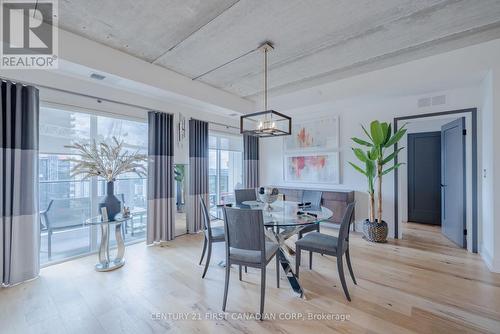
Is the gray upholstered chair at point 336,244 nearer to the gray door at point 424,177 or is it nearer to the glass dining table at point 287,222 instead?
the glass dining table at point 287,222

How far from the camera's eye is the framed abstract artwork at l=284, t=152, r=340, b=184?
4.93 metres

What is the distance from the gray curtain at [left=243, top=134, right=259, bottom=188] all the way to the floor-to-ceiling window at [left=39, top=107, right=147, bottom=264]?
2.72 metres

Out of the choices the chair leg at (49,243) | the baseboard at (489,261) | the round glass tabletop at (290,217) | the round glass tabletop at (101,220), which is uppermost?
the round glass tabletop at (290,217)

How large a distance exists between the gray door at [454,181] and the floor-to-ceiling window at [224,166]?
422cm

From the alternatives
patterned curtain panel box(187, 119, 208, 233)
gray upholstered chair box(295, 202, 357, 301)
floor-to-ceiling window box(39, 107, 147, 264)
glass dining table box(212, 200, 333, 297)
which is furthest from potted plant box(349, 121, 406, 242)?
floor-to-ceiling window box(39, 107, 147, 264)

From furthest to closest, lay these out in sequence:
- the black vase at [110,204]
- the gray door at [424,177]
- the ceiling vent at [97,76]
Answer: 1. the gray door at [424,177]
2. the ceiling vent at [97,76]
3. the black vase at [110,204]

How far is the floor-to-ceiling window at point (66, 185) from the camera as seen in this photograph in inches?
121

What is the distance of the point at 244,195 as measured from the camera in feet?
Answer: 12.8

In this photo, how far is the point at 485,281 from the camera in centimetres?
261

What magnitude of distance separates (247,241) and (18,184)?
2704 millimetres

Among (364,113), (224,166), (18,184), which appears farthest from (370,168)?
(18,184)

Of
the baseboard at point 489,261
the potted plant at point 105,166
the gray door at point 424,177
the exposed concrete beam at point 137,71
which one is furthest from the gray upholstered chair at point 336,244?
the gray door at point 424,177

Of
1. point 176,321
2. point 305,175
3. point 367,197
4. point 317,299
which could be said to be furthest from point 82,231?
point 367,197

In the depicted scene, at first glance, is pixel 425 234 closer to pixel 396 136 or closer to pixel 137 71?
pixel 396 136
